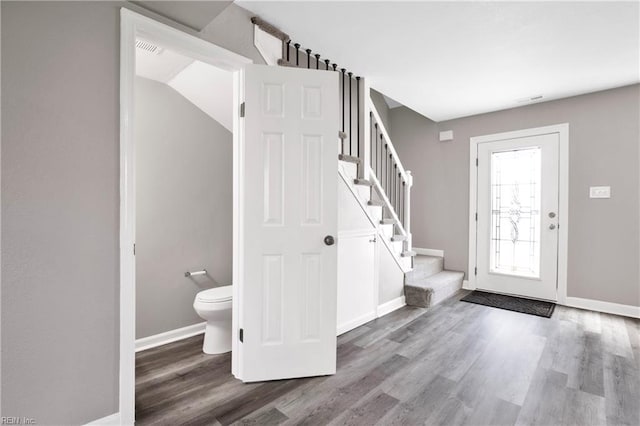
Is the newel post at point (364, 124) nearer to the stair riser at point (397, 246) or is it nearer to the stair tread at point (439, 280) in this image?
the stair riser at point (397, 246)

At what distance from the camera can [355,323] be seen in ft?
9.56

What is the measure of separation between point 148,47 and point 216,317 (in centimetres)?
205

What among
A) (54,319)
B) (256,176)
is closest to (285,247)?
(256,176)

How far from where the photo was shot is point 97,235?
146cm

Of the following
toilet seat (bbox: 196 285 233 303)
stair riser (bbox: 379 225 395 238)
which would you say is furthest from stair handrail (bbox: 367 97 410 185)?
toilet seat (bbox: 196 285 233 303)

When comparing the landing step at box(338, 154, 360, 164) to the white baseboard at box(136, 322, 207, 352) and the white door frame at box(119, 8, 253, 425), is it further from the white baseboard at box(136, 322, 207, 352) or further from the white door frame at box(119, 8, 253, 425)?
the white baseboard at box(136, 322, 207, 352)

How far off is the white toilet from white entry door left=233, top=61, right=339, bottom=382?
0.34 metres

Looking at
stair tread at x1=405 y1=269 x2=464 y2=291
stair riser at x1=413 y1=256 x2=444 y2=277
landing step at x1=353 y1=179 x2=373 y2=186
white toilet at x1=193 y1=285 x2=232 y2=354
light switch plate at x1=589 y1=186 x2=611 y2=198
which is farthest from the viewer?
stair riser at x1=413 y1=256 x2=444 y2=277

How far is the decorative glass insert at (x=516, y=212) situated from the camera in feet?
12.6

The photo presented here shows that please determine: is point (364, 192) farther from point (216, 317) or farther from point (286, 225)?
point (216, 317)

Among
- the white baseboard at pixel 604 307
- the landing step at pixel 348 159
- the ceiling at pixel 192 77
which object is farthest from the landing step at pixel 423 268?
the ceiling at pixel 192 77

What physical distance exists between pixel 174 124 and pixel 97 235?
154 cm

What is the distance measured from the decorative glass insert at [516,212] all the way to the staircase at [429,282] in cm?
62

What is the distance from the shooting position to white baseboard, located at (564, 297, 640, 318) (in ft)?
10.6
